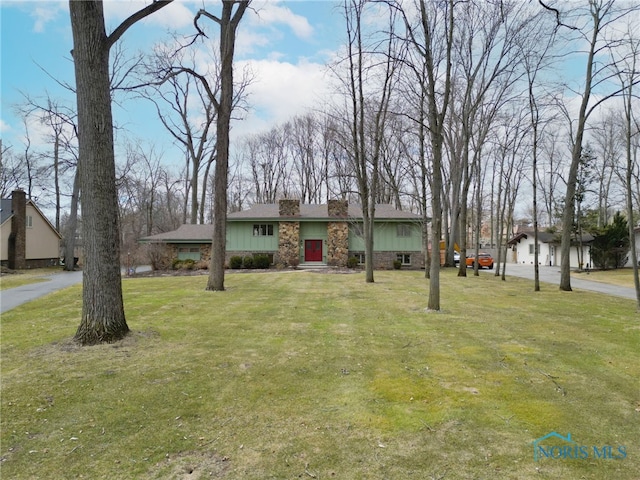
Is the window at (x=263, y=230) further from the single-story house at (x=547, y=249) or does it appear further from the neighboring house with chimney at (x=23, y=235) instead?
the single-story house at (x=547, y=249)

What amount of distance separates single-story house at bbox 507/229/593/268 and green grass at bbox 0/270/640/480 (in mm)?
27084

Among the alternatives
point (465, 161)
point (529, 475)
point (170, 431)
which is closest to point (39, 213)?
point (465, 161)

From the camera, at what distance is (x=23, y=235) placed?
84.7ft

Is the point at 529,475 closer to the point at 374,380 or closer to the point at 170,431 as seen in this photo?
the point at 374,380

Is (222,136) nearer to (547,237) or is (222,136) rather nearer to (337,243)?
(337,243)

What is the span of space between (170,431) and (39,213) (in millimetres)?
32069

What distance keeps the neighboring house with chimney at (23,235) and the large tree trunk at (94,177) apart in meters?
25.4

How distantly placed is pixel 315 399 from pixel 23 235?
29.6 m

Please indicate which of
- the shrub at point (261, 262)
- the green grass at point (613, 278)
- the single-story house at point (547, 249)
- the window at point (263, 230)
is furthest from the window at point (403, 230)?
the single-story house at point (547, 249)

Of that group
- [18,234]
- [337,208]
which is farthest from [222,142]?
[18,234]

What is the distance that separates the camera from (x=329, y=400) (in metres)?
3.93

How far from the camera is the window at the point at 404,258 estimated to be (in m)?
25.9

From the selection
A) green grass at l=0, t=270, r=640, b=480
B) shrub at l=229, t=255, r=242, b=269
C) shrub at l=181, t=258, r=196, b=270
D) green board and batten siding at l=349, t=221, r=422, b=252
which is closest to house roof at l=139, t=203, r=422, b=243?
green board and batten siding at l=349, t=221, r=422, b=252

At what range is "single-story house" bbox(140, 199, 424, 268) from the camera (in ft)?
83.9
